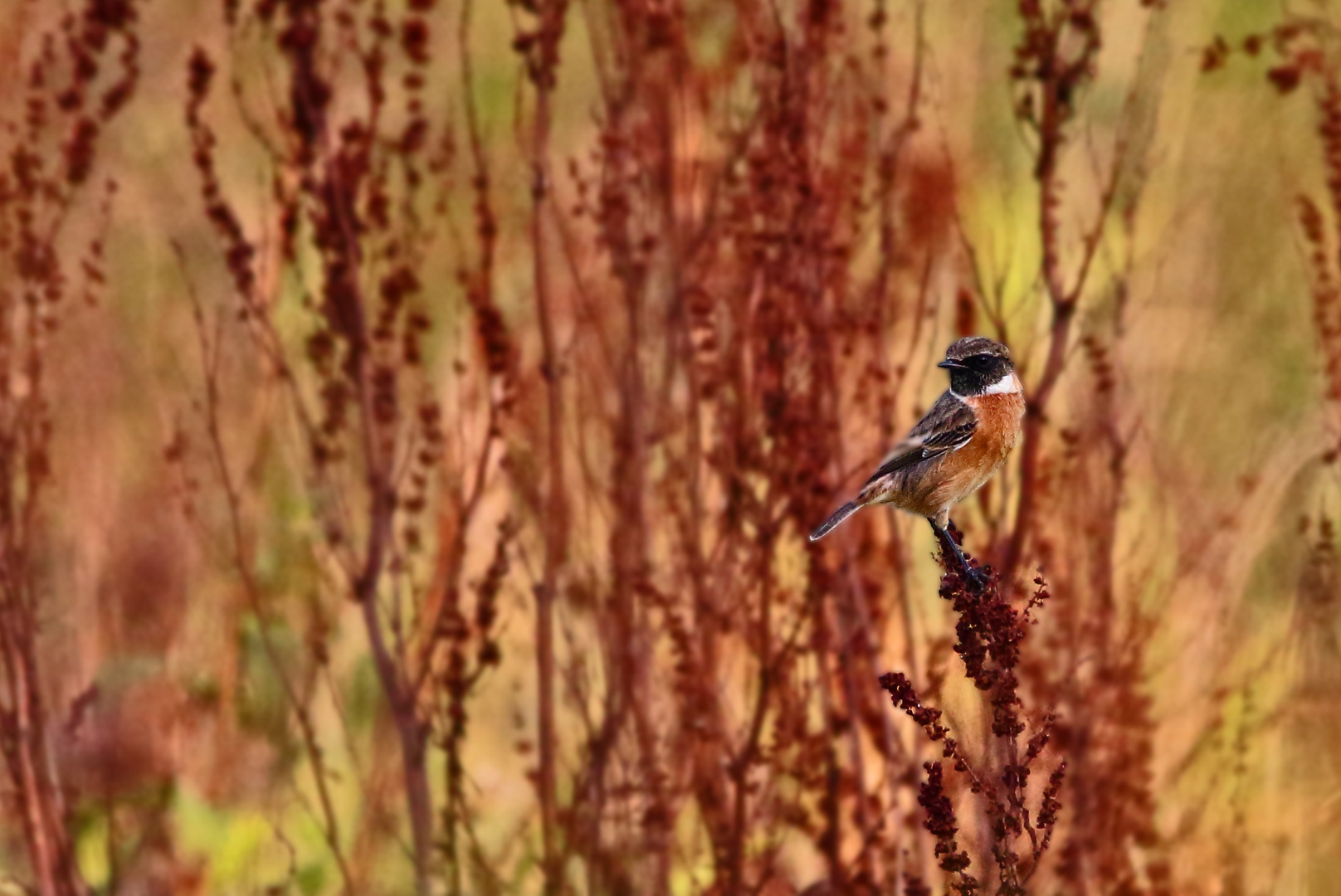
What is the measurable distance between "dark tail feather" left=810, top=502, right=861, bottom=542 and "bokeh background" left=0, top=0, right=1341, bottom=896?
82 centimetres

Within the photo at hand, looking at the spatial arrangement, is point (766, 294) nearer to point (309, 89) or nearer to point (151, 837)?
point (309, 89)

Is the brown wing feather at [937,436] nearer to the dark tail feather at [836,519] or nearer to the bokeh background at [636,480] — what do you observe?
the dark tail feather at [836,519]

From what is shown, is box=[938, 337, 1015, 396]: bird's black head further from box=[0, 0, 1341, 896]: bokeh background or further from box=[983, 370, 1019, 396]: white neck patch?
box=[0, 0, 1341, 896]: bokeh background

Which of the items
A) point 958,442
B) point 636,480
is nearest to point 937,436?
point 958,442

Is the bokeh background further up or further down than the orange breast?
further up

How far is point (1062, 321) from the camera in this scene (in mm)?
3871

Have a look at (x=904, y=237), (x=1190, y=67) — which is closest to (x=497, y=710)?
(x=904, y=237)

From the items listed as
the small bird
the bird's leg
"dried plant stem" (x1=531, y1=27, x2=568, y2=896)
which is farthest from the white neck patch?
"dried plant stem" (x1=531, y1=27, x2=568, y2=896)

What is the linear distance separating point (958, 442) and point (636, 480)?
4.46ft

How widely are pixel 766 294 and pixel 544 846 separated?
4.44 ft

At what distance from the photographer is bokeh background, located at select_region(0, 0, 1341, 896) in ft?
13.3

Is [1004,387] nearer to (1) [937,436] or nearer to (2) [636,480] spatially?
(1) [937,436]

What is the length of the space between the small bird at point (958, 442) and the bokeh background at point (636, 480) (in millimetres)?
748

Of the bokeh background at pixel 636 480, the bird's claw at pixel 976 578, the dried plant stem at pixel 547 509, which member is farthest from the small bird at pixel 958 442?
the dried plant stem at pixel 547 509
